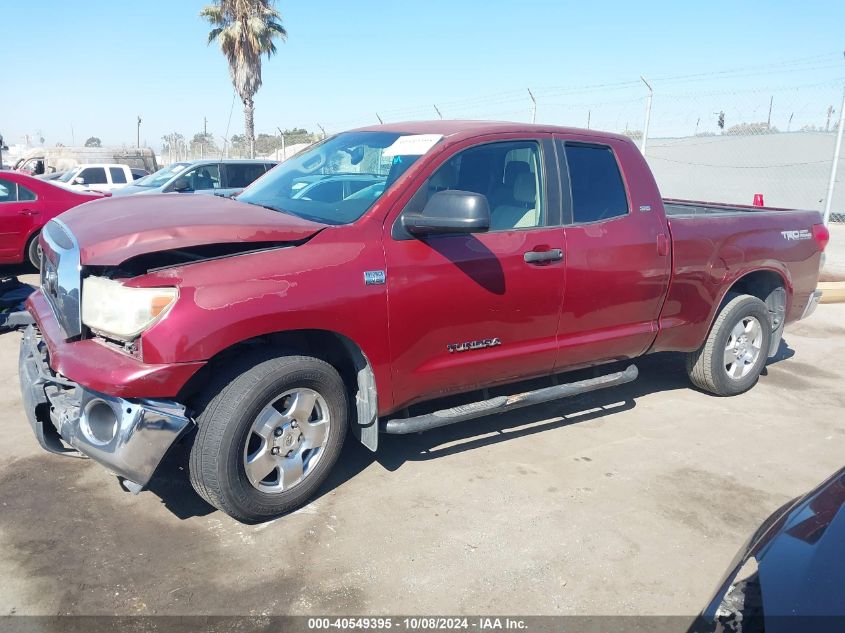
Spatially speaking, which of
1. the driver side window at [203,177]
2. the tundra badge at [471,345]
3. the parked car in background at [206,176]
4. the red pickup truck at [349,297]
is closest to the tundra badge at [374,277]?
the red pickup truck at [349,297]

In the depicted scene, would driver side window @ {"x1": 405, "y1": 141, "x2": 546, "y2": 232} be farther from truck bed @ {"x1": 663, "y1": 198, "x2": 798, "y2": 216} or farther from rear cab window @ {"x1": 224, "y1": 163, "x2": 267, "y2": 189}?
rear cab window @ {"x1": 224, "y1": 163, "x2": 267, "y2": 189}

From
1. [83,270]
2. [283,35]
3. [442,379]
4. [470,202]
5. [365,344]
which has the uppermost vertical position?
[283,35]

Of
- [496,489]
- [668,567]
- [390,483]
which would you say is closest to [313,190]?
[390,483]

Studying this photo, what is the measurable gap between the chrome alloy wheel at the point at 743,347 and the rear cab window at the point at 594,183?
1.58m

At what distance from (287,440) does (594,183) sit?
2.49 metres

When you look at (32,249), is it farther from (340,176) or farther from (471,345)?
(471,345)

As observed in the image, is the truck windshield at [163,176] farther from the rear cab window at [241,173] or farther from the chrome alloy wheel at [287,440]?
the chrome alloy wheel at [287,440]

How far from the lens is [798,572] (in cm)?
184

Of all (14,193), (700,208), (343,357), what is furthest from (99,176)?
(343,357)

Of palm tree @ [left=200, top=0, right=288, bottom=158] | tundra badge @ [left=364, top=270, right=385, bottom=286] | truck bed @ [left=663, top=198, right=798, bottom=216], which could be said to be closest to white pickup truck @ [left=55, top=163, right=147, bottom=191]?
palm tree @ [left=200, top=0, right=288, bottom=158]

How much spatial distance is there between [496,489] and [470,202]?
1.54 metres

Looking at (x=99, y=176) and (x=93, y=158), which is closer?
(x=99, y=176)

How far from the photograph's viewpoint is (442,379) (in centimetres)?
383

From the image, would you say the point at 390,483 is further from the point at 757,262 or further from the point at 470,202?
the point at 757,262
